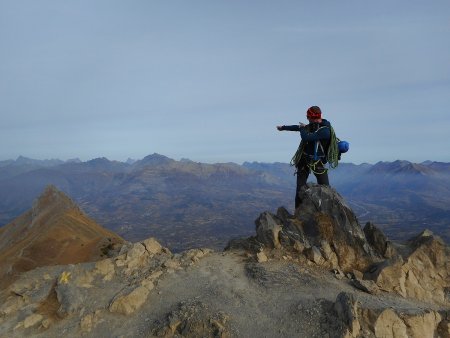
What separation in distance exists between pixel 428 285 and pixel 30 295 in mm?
20673

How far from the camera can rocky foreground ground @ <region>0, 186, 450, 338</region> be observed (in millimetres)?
14359

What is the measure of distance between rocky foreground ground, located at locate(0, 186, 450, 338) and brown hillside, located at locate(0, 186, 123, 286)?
1298 cm

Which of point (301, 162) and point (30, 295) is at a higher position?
point (301, 162)

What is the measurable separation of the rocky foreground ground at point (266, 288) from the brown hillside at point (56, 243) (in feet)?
42.6

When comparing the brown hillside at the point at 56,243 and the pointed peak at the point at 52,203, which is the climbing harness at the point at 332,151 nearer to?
the brown hillside at the point at 56,243

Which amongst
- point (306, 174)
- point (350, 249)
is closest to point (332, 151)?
point (306, 174)

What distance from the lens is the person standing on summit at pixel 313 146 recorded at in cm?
2130

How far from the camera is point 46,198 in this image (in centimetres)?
5603

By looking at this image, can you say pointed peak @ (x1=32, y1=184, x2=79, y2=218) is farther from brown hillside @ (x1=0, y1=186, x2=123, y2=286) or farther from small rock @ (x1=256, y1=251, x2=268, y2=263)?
small rock @ (x1=256, y1=251, x2=268, y2=263)

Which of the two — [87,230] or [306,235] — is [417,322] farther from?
[87,230]

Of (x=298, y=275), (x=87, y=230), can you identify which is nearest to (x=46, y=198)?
(x=87, y=230)

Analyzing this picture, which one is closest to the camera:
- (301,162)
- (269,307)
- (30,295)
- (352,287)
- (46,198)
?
(269,307)

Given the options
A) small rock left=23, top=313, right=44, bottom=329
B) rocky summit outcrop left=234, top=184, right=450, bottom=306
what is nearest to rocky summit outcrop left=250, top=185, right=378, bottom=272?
rocky summit outcrop left=234, top=184, right=450, bottom=306

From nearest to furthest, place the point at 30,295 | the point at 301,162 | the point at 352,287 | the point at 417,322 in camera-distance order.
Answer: the point at 417,322
the point at 352,287
the point at 30,295
the point at 301,162
